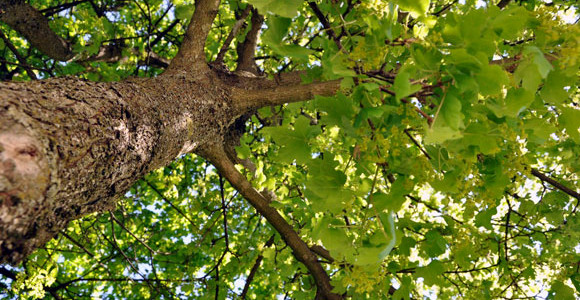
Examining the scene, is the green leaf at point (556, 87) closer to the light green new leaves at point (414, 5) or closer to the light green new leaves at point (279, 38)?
the light green new leaves at point (414, 5)

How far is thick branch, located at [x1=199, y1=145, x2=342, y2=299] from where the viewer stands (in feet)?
9.98

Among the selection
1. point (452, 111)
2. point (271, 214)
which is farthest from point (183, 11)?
point (452, 111)

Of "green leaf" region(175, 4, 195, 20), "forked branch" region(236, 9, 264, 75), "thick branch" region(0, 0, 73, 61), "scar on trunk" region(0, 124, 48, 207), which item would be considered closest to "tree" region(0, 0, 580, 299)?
"scar on trunk" region(0, 124, 48, 207)

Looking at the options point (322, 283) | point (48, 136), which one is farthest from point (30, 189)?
point (322, 283)

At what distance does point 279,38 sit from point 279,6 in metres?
0.13

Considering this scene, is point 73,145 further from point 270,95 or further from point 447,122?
point 270,95

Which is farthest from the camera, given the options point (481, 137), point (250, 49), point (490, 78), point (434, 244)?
point (250, 49)

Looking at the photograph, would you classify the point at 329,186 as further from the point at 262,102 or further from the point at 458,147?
the point at 262,102

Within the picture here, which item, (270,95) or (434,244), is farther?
(270,95)

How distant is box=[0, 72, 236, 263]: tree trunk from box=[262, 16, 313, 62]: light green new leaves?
2.24ft

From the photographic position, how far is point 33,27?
3.70m

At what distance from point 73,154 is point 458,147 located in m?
1.51

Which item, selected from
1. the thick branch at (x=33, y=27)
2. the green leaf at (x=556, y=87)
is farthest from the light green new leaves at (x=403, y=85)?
the thick branch at (x=33, y=27)

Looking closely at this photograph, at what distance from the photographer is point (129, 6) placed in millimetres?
6309
